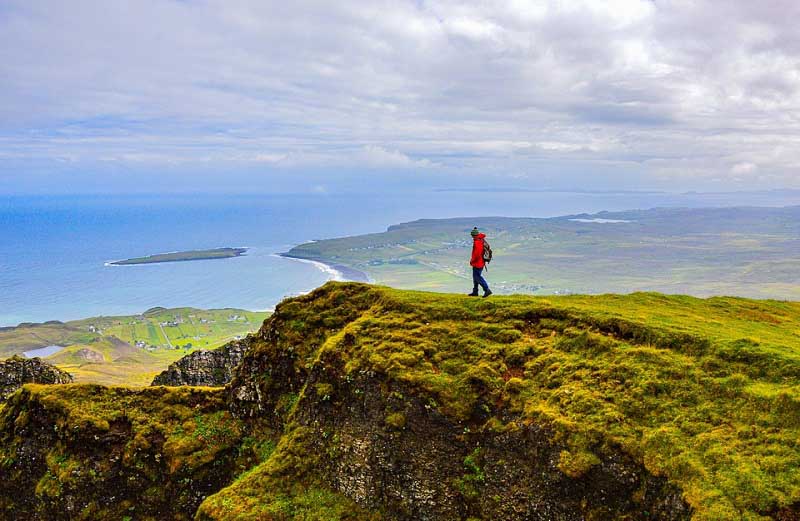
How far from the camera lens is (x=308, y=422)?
21.7m

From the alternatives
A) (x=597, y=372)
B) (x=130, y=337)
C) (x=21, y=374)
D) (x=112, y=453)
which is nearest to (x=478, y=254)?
(x=597, y=372)

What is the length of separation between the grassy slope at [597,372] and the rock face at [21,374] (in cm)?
1911

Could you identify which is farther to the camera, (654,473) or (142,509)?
(142,509)

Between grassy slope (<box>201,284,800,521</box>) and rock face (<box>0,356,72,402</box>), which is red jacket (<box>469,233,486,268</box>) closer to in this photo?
grassy slope (<box>201,284,800,521</box>)

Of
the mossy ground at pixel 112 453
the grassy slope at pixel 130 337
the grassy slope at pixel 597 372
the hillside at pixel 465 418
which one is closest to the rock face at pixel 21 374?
the hillside at pixel 465 418

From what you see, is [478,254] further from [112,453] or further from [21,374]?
[21,374]

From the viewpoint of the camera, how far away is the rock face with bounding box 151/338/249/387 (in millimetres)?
38844

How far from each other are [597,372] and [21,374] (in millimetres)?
34558

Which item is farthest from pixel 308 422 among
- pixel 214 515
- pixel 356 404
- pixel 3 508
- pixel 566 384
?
pixel 3 508

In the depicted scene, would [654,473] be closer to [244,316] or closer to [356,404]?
[356,404]

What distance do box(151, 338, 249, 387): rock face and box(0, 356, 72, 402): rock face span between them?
656 centimetres

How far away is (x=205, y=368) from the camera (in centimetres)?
3994

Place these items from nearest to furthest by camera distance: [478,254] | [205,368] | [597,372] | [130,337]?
[597,372] → [478,254] → [205,368] → [130,337]

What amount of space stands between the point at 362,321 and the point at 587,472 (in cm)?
1070
